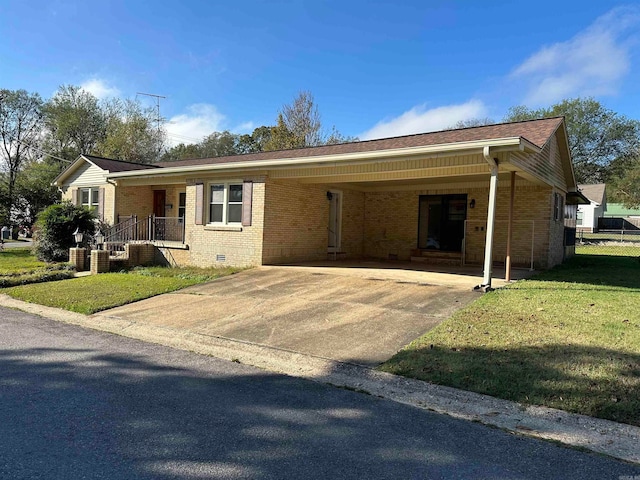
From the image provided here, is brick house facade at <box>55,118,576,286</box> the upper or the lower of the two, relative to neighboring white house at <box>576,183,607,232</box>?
lower

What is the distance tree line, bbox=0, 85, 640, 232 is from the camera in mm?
33781

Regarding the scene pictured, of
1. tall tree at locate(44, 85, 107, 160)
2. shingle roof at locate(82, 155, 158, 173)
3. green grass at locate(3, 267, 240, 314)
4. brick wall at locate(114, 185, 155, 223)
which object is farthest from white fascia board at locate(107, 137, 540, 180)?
tall tree at locate(44, 85, 107, 160)

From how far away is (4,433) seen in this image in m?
3.31

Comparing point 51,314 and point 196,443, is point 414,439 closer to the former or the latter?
point 196,443

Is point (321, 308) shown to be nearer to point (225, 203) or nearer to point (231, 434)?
point (231, 434)

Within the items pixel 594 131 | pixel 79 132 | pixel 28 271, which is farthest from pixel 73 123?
pixel 594 131

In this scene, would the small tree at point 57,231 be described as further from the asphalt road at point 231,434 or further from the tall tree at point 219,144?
the tall tree at point 219,144

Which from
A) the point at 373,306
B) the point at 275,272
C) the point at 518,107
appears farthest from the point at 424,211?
the point at 518,107

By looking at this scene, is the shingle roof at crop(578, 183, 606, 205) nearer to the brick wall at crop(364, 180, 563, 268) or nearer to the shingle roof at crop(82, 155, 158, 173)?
the brick wall at crop(364, 180, 563, 268)

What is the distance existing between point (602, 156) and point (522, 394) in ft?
148

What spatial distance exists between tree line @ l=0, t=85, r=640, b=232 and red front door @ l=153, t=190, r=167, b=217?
15.2 m

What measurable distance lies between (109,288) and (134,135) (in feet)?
95.2

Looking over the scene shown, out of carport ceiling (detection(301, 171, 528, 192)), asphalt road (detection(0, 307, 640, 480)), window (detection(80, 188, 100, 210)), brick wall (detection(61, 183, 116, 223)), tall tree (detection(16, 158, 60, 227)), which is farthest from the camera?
tall tree (detection(16, 158, 60, 227))

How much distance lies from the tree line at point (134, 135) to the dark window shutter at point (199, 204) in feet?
65.9
